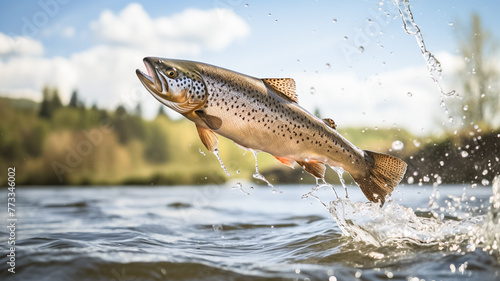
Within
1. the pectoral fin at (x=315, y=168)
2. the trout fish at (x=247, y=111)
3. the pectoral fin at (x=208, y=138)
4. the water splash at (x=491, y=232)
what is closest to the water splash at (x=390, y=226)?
the water splash at (x=491, y=232)

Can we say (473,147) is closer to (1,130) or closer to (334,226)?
(334,226)

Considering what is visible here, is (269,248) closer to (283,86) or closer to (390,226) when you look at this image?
(390,226)

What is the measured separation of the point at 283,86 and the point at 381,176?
3.75 feet

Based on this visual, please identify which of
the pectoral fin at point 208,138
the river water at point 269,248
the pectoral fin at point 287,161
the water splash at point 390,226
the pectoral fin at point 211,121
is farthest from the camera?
the water splash at point 390,226

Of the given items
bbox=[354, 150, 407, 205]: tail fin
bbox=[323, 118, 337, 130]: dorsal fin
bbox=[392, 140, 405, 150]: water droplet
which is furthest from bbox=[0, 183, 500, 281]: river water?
bbox=[323, 118, 337, 130]: dorsal fin

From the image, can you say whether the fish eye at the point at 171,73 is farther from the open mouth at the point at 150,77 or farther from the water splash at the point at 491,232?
the water splash at the point at 491,232

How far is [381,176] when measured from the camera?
3883mm

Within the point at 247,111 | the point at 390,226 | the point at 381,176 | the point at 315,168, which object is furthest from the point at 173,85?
the point at 390,226

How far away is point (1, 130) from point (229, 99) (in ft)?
59.8

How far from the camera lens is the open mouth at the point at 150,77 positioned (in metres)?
3.10

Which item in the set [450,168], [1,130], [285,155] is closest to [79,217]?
[285,155]

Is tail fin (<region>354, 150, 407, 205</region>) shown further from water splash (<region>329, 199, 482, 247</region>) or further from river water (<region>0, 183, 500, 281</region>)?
water splash (<region>329, 199, 482, 247</region>)

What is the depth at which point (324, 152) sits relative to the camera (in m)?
3.53

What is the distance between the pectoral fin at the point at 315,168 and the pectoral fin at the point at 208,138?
689 millimetres
